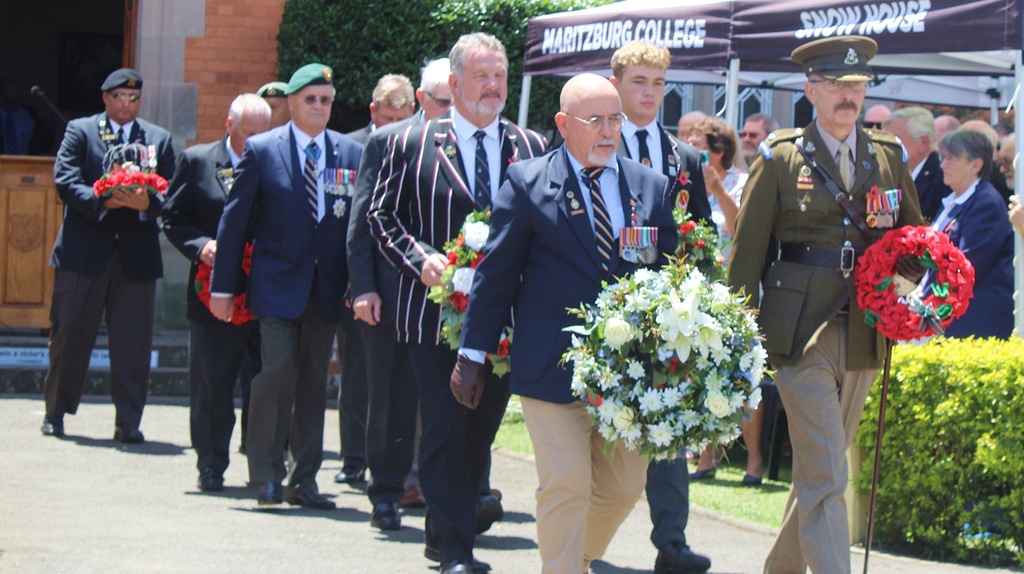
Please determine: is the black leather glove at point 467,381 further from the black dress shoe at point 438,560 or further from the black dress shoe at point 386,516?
the black dress shoe at point 386,516

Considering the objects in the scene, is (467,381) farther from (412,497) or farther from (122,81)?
(122,81)

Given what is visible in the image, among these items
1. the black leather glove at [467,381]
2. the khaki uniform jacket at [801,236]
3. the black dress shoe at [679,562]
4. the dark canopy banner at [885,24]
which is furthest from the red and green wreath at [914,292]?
the dark canopy banner at [885,24]

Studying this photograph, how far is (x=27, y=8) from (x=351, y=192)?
1381 cm

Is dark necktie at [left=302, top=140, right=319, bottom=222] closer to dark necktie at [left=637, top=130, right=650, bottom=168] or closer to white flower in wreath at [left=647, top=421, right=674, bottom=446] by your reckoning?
dark necktie at [left=637, top=130, right=650, bottom=168]

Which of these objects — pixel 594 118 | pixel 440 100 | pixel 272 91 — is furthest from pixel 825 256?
pixel 272 91

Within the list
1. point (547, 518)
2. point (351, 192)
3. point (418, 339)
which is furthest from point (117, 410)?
point (547, 518)

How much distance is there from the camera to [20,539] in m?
7.15

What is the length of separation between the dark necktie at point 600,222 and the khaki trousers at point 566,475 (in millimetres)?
555

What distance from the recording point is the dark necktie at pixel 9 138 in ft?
53.1

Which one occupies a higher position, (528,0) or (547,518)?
(528,0)

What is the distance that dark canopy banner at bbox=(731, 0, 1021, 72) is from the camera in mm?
8547

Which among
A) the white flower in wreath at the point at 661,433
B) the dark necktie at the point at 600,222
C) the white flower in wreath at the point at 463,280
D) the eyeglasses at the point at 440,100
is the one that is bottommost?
the white flower in wreath at the point at 661,433

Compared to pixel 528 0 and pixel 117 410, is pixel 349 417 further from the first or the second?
pixel 528 0

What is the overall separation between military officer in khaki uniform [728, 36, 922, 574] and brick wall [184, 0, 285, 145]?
8.92 m
